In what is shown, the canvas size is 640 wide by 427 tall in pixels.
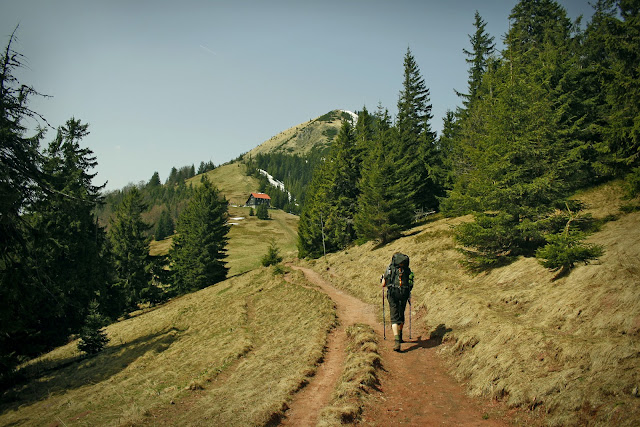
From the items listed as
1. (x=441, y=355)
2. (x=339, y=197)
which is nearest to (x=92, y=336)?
(x=441, y=355)

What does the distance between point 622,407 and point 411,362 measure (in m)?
5.34

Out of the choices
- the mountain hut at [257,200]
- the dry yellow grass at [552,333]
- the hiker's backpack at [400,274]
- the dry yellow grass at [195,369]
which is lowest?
the dry yellow grass at [195,369]

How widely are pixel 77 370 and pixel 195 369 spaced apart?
37.3 ft

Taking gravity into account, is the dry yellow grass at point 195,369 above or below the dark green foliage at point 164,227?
below

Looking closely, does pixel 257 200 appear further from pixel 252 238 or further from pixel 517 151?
pixel 517 151

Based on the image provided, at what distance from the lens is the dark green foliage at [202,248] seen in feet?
160

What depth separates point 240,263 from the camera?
3169 inches

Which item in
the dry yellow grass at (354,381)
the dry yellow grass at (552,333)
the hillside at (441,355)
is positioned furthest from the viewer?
the dry yellow grass at (354,381)

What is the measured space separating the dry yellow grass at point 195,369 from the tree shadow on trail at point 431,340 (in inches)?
128

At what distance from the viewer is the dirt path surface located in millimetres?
6555

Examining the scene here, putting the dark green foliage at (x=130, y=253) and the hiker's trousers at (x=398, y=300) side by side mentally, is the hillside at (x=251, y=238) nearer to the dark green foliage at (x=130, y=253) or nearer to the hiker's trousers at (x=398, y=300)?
the dark green foliage at (x=130, y=253)

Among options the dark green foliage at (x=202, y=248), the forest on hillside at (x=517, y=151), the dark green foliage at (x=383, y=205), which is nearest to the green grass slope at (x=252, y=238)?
the dark green foliage at (x=202, y=248)

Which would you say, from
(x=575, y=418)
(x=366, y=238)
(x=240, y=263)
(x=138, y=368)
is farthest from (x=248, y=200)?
(x=575, y=418)

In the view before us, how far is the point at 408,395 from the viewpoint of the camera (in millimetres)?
7695
